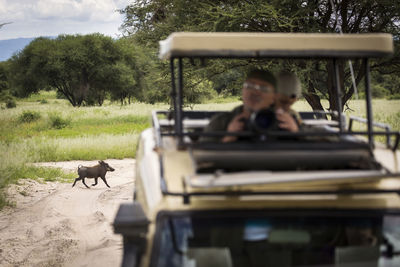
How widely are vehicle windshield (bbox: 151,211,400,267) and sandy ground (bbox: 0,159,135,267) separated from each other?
3512 millimetres

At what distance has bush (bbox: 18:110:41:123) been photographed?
2630 centimetres

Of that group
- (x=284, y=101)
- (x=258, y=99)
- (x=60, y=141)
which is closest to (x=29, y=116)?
(x=60, y=141)

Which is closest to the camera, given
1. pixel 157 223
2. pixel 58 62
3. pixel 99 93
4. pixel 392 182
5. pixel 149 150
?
pixel 157 223

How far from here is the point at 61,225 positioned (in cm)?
736

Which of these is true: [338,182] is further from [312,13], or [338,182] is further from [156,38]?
[156,38]

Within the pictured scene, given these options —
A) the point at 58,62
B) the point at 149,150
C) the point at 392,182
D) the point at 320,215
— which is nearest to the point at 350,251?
the point at 320,215

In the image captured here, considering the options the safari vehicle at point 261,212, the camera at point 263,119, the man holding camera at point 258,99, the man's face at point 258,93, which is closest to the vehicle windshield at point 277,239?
the safari vehicle at point 261,212

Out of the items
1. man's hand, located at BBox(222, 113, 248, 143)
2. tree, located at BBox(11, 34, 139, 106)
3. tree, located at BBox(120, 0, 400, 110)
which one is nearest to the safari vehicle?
man's hand, located at BBox(222, 113, 248, 143)

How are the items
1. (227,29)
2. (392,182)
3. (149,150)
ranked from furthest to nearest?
(227,29) → (149,150) → (392,182)

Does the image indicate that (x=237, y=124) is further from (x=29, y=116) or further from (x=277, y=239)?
(x=29, y=116)

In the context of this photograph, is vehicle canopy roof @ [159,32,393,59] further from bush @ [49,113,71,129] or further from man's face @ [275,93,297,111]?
bush @ [49,113,71,129]

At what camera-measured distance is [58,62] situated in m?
39.8

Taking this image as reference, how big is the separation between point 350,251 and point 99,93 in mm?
44834

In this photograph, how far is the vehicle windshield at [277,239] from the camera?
2.34 meters
